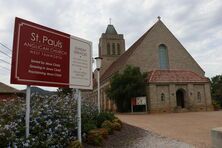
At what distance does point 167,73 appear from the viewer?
35.6 m

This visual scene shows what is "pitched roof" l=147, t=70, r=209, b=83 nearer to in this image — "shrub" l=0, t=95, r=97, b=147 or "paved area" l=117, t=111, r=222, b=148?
"paved area" l=117, t=111, r=222, b=148

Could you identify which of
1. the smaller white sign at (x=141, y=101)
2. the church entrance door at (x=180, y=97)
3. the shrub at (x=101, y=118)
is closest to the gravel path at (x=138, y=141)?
the shrub at (x=101, y=118)

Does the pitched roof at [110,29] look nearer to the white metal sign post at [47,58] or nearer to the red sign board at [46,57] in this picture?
the white metal sign post at [47,58]

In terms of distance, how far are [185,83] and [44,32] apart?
3003 cm

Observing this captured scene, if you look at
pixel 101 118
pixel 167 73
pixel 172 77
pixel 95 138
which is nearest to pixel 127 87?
pixel 172 77

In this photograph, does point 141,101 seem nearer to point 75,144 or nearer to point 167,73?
point 167,73

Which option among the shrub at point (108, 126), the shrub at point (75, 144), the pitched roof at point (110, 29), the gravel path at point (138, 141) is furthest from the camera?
the pitched roof at point (110, 29)

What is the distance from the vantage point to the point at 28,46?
259 inches

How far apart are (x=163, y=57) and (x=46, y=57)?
114 feet

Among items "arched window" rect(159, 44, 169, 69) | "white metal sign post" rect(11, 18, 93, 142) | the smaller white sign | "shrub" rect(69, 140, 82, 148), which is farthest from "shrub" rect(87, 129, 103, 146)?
"arched window" rect(159, 44, 169, 69)

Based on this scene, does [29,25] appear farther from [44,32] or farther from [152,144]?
[152,144]

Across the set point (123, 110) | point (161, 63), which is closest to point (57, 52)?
point (123, 110)

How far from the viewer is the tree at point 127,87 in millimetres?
31953

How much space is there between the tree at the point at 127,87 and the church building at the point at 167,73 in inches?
56.8
